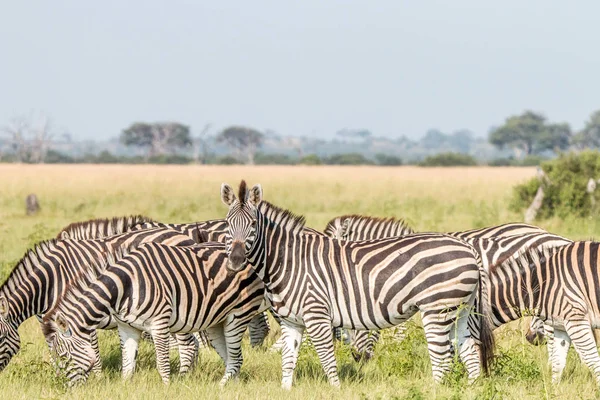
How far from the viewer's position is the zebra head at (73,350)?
7219 mm

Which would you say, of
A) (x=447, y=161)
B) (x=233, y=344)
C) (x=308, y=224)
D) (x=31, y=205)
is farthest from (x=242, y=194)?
(x=447, y=161)

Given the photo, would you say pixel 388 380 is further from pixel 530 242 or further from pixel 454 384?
pixel 530 242

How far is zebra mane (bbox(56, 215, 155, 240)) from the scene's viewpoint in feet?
33.7

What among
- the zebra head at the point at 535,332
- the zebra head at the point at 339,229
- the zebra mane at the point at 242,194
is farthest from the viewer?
the zebra head at the point at 339,229

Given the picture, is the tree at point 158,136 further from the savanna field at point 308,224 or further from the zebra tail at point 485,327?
the zebra tail at point 485,327

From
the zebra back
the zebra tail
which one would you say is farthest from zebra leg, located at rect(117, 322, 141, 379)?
the zebra back

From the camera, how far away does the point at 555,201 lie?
23.5 metres

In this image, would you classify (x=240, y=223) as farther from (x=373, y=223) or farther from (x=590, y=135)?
(x=590, y=135)

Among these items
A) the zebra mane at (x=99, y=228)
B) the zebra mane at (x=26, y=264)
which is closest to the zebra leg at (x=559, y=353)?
the zebra mane at (x=26, y=264)

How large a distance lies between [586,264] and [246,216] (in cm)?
281

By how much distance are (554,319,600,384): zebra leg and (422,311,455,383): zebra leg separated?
96 centimetres

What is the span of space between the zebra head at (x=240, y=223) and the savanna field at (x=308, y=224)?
1.11m

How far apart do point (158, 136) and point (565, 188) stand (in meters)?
96.7

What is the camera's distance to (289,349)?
7.76 m
